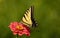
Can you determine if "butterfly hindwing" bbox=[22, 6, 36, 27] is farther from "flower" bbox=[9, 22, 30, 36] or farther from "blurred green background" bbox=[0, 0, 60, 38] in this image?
"blurred green background" bbox=[0, 0, 60, 38]

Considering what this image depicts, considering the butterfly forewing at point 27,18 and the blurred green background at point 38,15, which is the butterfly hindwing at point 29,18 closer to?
the butterfly forewing at point 27,18

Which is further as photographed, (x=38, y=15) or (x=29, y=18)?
(x=38, y=15)

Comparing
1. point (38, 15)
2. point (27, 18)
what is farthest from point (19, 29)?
point (38, 15)

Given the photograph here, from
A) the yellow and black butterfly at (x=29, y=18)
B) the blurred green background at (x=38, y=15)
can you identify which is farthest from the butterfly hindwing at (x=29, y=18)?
the blurred green background at (x=38, y=15)

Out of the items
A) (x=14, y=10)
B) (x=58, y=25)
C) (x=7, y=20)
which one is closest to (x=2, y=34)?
(x=7, y=20)

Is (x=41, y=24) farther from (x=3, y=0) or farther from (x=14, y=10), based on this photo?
(x=3, y=0)

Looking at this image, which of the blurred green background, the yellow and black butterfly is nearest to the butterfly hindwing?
the yellow and black butterfly

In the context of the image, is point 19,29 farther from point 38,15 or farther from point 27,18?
point 38,15
